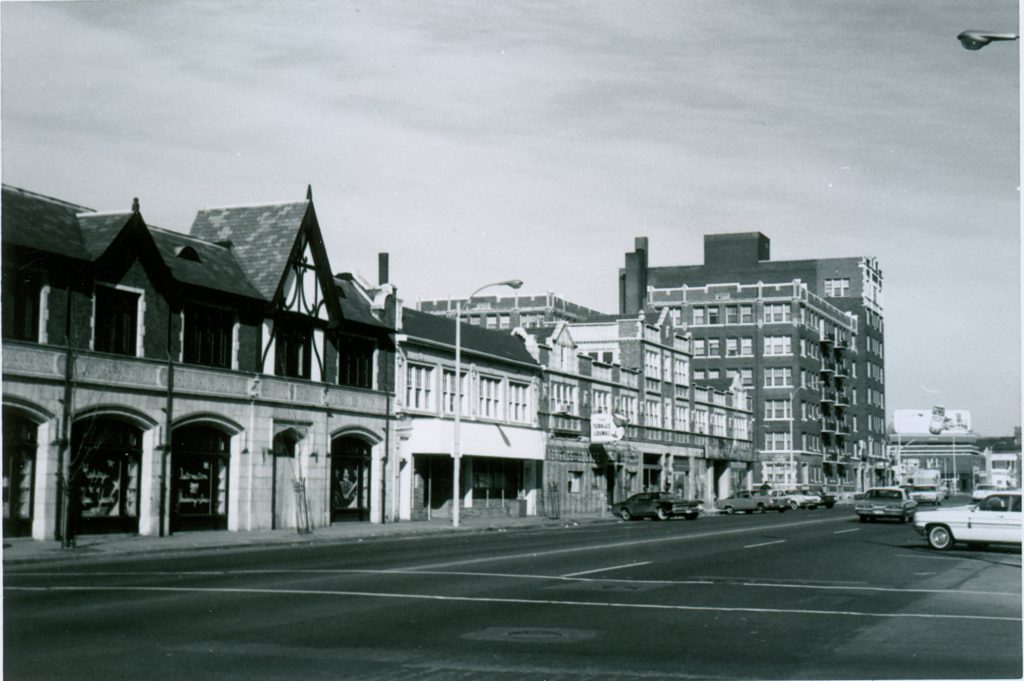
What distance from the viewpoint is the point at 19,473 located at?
103 ft

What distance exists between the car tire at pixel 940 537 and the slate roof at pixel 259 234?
2303cm

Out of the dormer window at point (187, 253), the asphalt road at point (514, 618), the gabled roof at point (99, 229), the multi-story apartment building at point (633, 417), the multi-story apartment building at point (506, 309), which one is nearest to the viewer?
the asphalt road at point (514, 618)

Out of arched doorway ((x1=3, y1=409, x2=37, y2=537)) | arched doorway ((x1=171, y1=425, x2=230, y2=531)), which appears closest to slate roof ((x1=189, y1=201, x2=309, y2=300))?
arched doorway ((x1=171, y1=425, x2=230, y2=531))

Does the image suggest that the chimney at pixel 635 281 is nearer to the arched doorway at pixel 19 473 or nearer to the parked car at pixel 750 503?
the parked car at pixel 750 503

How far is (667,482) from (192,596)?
6788cm

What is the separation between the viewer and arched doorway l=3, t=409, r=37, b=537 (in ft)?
102

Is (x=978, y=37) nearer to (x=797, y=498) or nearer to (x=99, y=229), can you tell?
(x=99, y=229)

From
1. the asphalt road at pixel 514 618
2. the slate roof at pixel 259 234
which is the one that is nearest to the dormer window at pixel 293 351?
the slate roof at pixel 259 234

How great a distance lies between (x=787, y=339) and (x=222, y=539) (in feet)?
292

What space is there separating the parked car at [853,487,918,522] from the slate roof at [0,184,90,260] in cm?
Answer: 3492

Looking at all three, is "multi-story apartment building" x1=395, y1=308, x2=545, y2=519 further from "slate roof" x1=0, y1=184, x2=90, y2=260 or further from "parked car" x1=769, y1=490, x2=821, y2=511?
"parked car" x1=769, y1=490, x2=821, y2=511

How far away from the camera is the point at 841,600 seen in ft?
58.4

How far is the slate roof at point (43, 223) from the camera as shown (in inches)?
1213

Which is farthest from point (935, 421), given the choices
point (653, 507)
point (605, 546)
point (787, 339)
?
point (787, 339)
